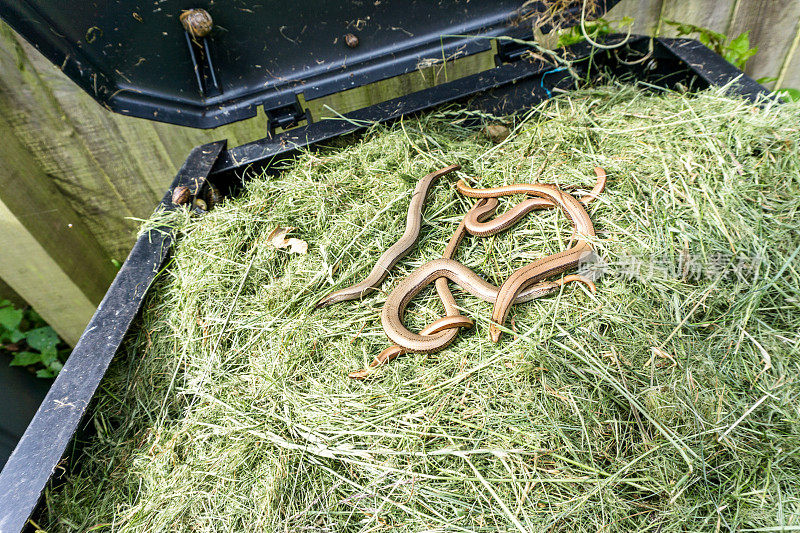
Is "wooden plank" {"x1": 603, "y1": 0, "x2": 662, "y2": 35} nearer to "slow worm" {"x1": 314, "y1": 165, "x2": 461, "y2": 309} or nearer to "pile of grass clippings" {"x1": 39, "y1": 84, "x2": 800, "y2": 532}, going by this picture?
"pile of grass clippings" {"x1": 39, "y1": 84, "x2": 800, "y2": 532}

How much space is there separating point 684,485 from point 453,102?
1831 mm

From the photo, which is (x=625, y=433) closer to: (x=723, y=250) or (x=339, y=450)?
(x=723, y=250)

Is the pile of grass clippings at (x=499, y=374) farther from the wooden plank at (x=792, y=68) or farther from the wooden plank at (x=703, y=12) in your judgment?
the wooden plank at (x=792, y=68)

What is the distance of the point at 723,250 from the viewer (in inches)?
56.5

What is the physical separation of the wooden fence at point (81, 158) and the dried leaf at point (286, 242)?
81 cm

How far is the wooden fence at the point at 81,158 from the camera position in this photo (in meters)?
2.11

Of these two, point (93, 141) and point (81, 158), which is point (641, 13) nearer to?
point (93, 141)

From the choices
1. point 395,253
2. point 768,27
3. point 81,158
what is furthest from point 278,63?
point 768,27

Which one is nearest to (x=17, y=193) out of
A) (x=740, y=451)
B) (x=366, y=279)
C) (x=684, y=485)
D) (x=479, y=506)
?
(x=366, y=279)

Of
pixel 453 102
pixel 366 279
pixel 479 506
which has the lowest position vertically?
pixel 479 506

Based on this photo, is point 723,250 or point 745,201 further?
point 745,201

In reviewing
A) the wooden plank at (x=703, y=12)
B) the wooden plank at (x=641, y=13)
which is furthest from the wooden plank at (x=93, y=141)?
the wooden plank at (x=703, y=12)

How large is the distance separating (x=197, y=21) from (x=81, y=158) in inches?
51.8

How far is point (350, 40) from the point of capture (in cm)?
195
